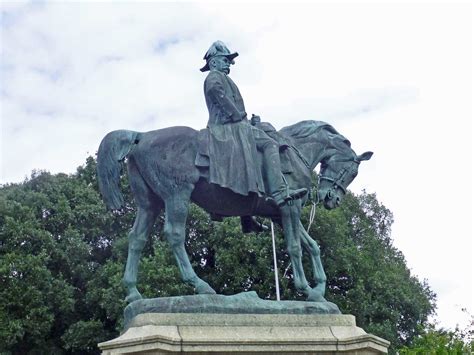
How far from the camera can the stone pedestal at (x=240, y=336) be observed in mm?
9398

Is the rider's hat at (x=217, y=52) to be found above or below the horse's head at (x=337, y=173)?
above

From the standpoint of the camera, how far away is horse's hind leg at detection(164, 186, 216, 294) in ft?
35.3

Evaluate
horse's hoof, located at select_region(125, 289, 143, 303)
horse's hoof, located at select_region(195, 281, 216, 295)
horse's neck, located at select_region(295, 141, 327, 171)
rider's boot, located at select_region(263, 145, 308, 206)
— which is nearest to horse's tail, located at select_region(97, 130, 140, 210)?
horse's hoof, located at select_region(125, 289, 143, 303)

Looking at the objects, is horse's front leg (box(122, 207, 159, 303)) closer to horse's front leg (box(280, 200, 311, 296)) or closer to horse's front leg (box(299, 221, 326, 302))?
horse's front leg (box(280, 200, 311, 296))

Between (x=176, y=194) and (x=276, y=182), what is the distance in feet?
4.73

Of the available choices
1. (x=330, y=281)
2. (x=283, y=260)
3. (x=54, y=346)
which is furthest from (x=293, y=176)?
(x=54, y=346)

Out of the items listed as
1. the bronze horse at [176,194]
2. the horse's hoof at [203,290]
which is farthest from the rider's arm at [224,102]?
the horse's hoof at [203,290]

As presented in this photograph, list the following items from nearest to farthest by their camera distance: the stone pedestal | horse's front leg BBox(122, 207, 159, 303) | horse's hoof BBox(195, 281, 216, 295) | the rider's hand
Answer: the stone pedestal < horse's hoof BBox(195, 281, 216, 295) < horse's front leg BBox(122, 207, 159, 303) < the rider's hand

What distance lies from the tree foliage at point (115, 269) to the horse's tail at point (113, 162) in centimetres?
1616

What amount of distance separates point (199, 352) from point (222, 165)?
9.07ft

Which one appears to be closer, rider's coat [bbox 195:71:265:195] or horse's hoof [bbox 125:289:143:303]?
horse's hoof [bbox 125:289:143:303]

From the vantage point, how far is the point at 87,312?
34094mm

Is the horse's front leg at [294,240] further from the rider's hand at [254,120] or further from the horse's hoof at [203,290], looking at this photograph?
the rider's hand at [254,120]

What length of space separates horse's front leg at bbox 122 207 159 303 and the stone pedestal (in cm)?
79
